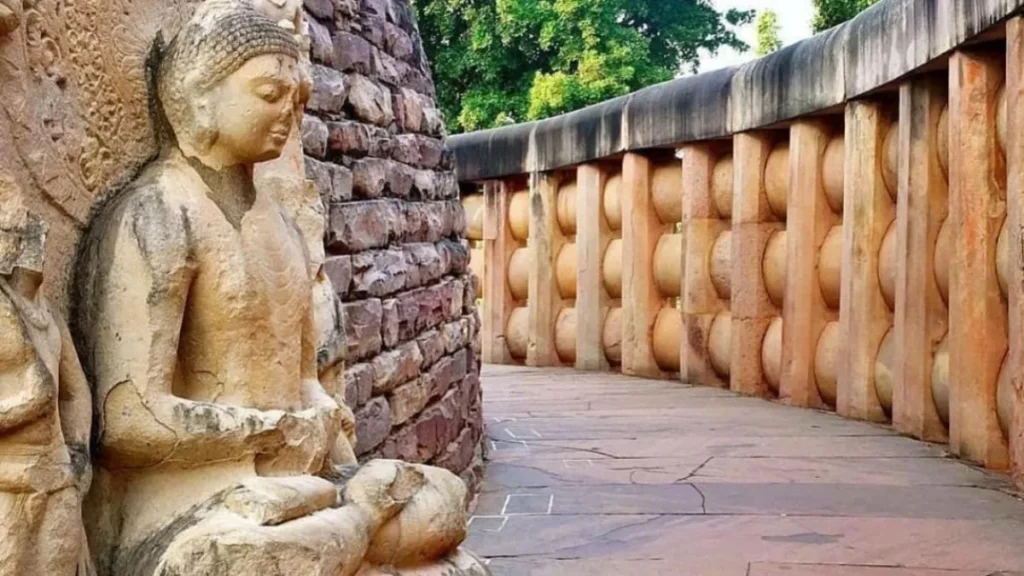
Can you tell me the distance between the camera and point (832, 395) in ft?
24.0

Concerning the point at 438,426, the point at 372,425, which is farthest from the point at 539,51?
the point at 372,425

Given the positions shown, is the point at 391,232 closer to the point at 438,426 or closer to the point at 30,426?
the point at 438,426

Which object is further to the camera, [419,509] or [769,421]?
[769,421]

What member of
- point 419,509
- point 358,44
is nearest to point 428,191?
point 358,44

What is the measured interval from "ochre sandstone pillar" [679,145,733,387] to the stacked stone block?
311 centimetres

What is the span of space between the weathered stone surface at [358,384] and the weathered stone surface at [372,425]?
0.10 feet

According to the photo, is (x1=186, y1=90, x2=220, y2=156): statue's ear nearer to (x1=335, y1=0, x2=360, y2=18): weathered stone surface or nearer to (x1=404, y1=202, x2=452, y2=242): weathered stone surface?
(x1=335, y1=0, x2=360, y2=18): weathered stone surface

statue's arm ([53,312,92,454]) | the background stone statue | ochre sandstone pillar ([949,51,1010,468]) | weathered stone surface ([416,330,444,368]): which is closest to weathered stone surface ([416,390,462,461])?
weathered stone surface ([416,330,444,368])

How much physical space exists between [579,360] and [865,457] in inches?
168

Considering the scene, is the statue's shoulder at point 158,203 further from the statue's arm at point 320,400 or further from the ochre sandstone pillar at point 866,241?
the ochre sandstone pillar at point 866,241

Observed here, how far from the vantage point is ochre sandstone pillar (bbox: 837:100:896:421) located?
6684 millimetres

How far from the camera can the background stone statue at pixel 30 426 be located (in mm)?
1660

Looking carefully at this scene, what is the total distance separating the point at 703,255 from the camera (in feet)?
28.4

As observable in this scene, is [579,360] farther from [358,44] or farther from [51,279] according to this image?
[51,279]
